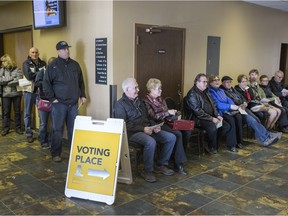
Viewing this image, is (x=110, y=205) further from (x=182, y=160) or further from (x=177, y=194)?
(x=182, y=160)

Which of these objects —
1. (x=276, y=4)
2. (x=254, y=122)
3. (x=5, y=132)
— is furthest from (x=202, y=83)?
(x=5, y=132)

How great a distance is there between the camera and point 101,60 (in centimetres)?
393

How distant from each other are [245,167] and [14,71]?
12.4ft

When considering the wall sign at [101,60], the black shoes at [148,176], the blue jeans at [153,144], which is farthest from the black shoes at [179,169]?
the wall sign at [101,60]

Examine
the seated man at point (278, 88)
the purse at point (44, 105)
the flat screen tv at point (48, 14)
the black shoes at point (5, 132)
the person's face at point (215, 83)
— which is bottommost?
the black shoes at point (5, 132)

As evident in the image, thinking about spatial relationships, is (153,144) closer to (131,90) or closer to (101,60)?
(131,90)

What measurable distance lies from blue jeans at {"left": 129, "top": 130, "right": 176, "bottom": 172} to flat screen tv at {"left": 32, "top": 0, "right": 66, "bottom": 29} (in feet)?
6.93

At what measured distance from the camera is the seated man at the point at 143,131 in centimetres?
328

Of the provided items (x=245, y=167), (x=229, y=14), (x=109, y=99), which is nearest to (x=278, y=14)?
(x=229, y=14)

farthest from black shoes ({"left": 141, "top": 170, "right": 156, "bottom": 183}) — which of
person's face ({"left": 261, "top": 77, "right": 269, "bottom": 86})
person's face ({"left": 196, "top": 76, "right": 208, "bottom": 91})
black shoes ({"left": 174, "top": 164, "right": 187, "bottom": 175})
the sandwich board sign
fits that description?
person's face ({"left": 261, "top": 77, "right": 269, "bottom": 86})

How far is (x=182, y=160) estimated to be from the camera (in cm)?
351

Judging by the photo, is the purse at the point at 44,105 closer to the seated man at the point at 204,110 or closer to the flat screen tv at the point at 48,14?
the flat screen tv at the point at 48,14

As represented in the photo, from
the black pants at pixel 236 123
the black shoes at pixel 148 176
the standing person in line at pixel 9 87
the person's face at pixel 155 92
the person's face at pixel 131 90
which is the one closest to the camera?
the black shoes at pixel 148 176

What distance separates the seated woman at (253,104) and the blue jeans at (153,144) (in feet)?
6.93
